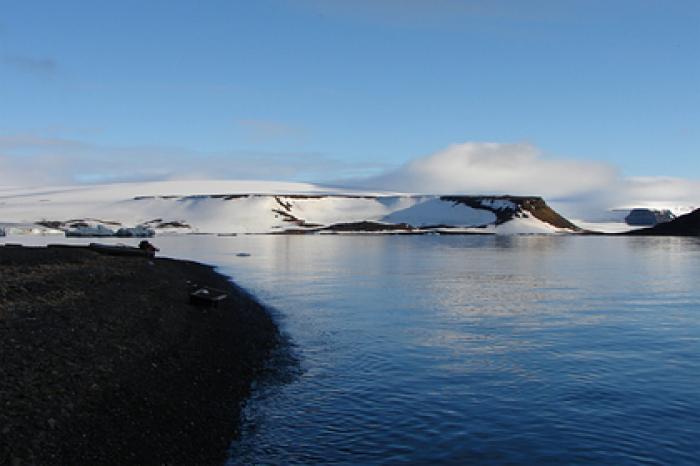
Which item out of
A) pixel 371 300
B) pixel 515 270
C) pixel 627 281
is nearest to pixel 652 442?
pixel 371 300

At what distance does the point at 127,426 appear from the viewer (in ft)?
39.5

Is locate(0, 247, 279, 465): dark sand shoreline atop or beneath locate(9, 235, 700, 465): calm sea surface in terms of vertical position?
atop

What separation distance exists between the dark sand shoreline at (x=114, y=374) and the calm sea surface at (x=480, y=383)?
3.84 ft

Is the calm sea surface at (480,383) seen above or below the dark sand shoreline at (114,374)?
below

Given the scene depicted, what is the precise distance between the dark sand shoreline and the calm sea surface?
1170 millimetres

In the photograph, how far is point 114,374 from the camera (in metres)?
14.4

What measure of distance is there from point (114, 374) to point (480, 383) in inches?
385

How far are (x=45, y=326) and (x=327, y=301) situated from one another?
2258cm

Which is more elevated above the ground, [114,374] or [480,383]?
[114,374]

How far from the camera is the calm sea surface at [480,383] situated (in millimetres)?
13430

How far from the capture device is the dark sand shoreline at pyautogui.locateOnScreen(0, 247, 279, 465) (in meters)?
10.8

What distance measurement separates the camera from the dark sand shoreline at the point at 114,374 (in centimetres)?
1080

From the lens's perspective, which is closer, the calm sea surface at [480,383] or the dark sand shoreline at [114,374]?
the dark sand shoreline at [114,374]

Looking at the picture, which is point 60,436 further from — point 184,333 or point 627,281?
point 627,281
